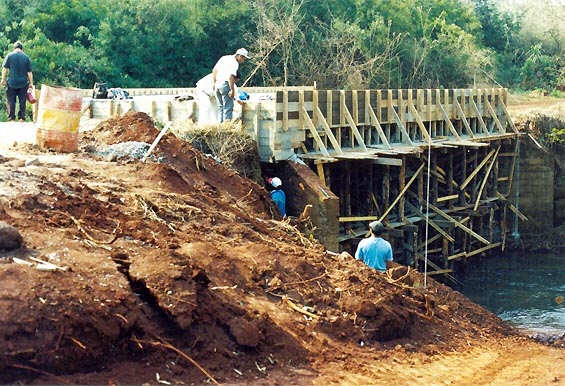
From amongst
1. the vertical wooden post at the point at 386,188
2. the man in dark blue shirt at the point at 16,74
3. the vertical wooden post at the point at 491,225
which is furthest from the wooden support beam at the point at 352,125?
the vertical wooden post at the point at 491,225

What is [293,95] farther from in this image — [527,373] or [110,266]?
[110,266]

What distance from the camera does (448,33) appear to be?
41469mm

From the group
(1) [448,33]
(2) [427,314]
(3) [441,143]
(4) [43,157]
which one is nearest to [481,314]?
(2) [427,314]

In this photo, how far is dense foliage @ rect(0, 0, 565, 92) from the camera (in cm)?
3147

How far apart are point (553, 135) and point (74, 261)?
2293 cm

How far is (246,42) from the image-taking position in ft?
114

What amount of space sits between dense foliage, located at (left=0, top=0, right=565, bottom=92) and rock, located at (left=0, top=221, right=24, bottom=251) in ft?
66.2

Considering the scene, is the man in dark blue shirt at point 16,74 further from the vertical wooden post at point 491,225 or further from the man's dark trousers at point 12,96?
the vertical wooden post at point 491,225

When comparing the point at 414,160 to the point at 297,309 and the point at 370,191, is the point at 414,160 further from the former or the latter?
the point at 297,309

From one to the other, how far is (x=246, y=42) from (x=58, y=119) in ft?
67.5

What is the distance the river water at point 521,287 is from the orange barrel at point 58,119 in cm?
823

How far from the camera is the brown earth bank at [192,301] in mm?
8023

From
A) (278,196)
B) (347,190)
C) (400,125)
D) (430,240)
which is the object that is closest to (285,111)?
(278,196)

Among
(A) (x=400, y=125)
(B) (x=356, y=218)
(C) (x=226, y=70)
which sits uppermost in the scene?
(C) (x=226, y=70)
